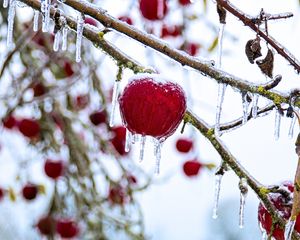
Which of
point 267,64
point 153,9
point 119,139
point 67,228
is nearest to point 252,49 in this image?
point 267,64

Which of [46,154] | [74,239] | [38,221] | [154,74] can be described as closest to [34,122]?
[46,154]

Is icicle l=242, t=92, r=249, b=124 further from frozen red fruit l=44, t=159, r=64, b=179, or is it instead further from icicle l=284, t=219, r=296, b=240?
frozen red fruit l=44, t=159, r=64, b=179

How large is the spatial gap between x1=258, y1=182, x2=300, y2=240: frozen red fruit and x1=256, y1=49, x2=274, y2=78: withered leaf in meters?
0.12

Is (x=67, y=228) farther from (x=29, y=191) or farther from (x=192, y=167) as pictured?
(x=192, y=167)

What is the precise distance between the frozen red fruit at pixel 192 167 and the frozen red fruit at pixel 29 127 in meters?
0.46

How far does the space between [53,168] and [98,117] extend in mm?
212

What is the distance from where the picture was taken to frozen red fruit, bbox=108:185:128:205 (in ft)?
6.66

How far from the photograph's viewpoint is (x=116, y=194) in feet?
6.72

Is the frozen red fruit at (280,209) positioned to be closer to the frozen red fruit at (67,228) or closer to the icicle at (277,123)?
the icicle at (277,123)

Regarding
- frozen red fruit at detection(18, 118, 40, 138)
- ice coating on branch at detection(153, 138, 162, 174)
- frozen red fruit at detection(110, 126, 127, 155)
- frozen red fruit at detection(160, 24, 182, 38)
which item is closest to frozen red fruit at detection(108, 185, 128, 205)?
frozen red fruit at detection(110, 126, 127, 155)

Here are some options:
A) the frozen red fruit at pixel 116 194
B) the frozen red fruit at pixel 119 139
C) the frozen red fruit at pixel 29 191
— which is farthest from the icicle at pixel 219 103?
the frozen red fruit at pixel 29 191

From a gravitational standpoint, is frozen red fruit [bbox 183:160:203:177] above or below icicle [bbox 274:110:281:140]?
below

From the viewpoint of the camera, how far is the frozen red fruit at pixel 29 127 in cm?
197

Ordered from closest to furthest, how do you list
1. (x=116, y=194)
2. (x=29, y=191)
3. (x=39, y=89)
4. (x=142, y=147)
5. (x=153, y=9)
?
(x=142, y=147) < (x=153, y=9) < (x=39, y=89) < (x=116, y=194) < (x=29, y=191)
